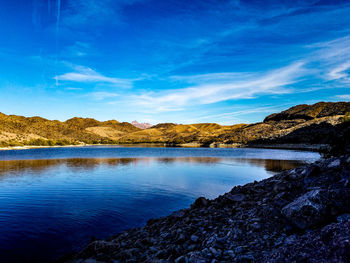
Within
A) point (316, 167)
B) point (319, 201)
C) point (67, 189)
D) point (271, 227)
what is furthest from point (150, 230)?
point (67, 189)

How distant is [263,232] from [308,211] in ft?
5.28

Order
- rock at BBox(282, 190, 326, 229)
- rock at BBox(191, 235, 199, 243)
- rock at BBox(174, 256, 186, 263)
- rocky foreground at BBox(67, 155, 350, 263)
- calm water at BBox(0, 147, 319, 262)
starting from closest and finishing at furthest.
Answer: rocky foreground at BBox(67, 155, 350, 263) → rock at BBox(282, 190, 326, 229) → rock at BBox(174, 256, 186, 263) → rock at BBox(191, 235, 199, 243) → calm water at BBox(0, 147, 319, 262)

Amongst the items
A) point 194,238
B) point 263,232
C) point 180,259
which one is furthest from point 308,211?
point 180,259

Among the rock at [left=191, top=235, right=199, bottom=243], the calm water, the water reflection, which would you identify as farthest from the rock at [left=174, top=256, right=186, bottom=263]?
the water reflection

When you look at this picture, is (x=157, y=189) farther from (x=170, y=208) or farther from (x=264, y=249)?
(x=264, y=249)

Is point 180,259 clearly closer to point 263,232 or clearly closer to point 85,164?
point 263,232

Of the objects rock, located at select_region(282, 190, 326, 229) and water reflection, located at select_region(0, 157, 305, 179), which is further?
water reflection, located at select_region(0, 157, 305, 179)

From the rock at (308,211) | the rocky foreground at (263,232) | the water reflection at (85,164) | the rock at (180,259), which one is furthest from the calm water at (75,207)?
the water reflection at (85,164)

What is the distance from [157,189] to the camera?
25.1 m

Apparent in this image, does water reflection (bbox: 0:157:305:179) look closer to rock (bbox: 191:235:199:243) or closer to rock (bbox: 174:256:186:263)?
rock (bbox: 191:235:199:243)

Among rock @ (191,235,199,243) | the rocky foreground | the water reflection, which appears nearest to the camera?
the rocky foreground

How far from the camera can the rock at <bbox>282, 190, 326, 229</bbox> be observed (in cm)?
689

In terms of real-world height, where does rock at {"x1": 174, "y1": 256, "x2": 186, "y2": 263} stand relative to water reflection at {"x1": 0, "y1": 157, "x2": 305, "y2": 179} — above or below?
above

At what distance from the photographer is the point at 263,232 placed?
7699 mm
